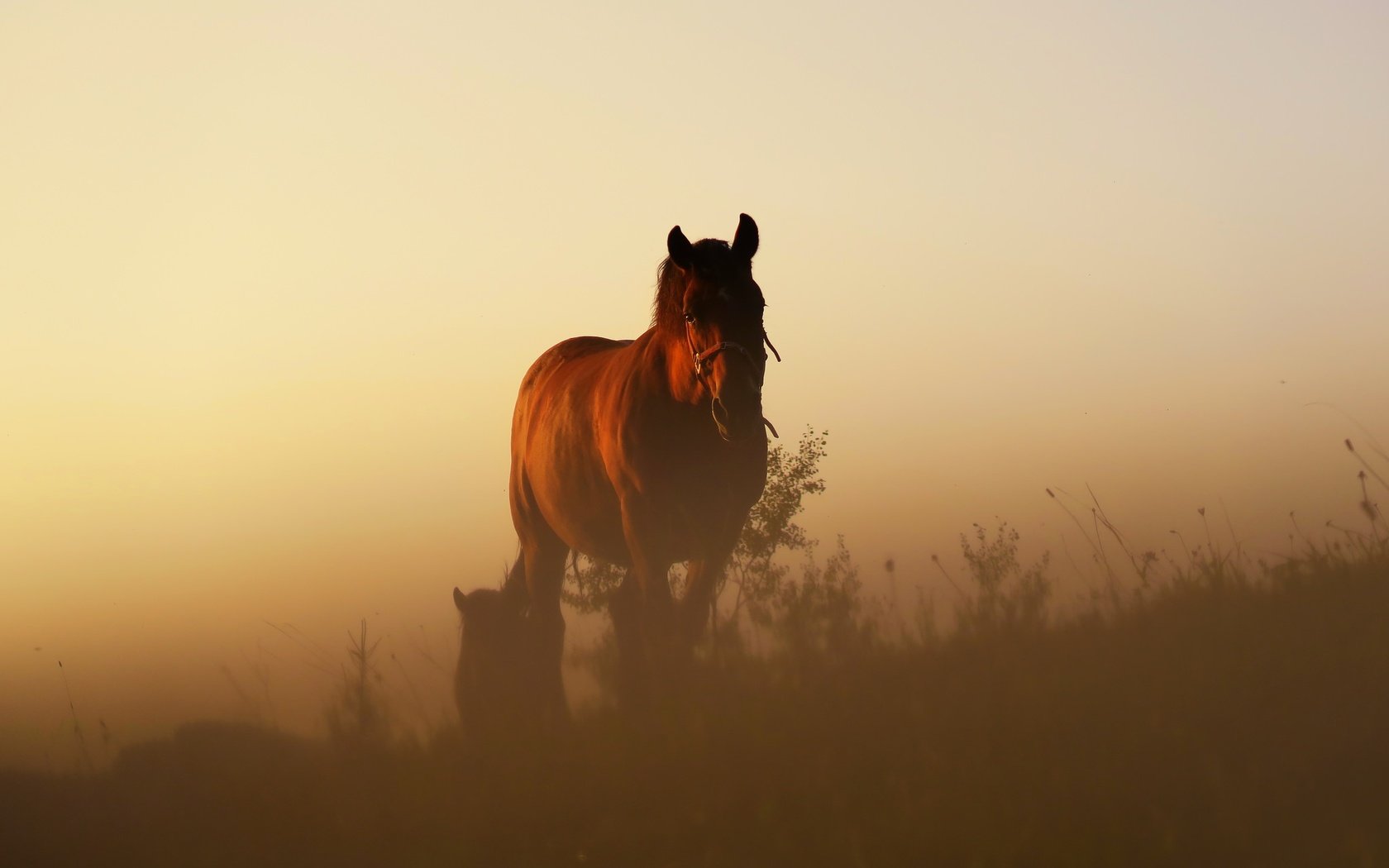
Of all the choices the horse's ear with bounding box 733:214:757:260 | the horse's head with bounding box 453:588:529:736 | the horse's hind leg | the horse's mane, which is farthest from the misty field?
the horse's ear with bounding box 733:214:757:260

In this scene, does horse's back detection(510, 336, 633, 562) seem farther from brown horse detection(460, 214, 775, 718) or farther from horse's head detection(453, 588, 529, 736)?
horse's head detection(453, 588, 529, 736)

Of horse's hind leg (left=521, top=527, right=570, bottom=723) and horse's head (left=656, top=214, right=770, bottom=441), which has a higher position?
horse's head (left=656, top=214, right=770, bottom=441)

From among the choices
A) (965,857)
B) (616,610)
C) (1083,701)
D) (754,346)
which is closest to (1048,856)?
(965,857)

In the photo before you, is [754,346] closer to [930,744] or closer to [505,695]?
[930,744]

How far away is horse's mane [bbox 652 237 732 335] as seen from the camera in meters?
6.34

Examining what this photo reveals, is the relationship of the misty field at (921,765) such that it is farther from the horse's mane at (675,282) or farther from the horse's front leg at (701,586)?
the horse's mane at (675,282)

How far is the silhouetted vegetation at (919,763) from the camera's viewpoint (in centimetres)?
361

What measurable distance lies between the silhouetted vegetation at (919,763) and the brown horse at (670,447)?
0.66 metres

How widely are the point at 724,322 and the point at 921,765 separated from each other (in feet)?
9.41

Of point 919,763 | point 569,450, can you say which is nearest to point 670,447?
point 569,450

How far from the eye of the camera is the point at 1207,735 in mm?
4090

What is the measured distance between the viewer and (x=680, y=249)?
20.8 feet

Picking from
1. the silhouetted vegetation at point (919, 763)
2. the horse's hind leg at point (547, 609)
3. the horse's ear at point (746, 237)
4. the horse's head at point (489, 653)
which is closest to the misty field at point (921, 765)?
the silhouetted vegetation at point (919, 763)

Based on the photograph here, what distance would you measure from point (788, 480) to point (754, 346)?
1883 centimetres
